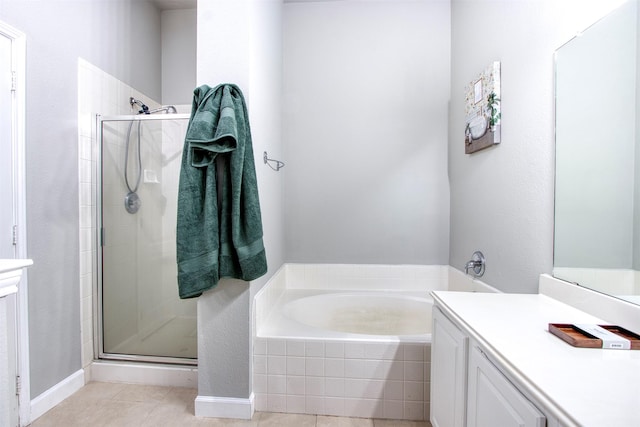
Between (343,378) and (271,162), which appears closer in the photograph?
(343,378)

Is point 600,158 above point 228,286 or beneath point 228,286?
above

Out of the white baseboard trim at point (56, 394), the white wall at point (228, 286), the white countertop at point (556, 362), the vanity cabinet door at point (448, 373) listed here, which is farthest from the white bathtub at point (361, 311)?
the white baseboard trim at point (56, 394)

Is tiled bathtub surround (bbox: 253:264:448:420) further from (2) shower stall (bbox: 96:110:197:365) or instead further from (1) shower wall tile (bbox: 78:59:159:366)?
(1) shower wall tile (bbox: 78:59:159:366)

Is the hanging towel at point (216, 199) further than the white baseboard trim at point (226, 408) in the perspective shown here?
No

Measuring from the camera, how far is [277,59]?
227 centimetres

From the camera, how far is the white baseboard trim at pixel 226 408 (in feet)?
5.21

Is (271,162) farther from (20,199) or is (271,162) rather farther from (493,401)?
(493,401)

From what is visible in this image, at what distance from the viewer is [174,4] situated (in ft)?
8.57

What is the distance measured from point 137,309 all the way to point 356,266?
158 centimetres

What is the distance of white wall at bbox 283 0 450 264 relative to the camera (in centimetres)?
241

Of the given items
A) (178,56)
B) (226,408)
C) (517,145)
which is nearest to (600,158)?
(517,145)

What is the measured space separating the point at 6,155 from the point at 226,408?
1623mm

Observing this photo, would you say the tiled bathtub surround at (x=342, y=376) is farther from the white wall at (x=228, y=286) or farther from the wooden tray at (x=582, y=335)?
the wooden tray at (x=582, y=335)

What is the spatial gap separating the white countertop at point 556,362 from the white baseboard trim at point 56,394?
2049 mm
